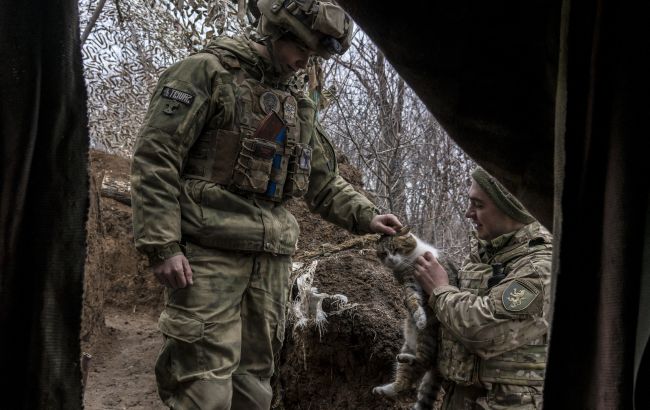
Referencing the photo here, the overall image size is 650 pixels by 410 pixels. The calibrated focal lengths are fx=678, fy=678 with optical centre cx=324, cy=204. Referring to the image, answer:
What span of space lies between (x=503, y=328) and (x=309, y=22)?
1879 mm

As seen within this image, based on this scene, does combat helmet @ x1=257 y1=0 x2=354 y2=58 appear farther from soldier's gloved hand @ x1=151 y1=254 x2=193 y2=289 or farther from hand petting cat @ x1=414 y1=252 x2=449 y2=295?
soldier's gloved hand @ x1=151 y1=254 x2=193 y2=289

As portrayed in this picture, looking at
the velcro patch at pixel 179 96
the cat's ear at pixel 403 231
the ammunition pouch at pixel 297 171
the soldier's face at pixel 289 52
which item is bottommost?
the cat's ear at pixel 403 231

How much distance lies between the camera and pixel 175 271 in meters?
3.38

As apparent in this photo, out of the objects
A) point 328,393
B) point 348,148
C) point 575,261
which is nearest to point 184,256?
point 328,393

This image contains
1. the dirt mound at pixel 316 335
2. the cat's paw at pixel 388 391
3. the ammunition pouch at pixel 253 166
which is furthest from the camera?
the dirt mound at pixel 316 335

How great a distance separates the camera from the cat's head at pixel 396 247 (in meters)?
3.64

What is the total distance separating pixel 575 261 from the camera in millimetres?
1095

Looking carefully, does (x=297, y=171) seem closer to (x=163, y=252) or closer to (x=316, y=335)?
(x=163, y=252)

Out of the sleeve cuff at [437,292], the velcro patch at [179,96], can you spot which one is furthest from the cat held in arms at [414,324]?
the velcro patch at [179,96]

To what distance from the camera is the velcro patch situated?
3469 mm

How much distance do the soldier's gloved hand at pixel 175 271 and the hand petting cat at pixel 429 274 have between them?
119 cm

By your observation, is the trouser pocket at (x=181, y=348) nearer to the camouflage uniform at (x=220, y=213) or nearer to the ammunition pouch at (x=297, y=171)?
the camouflage uniform at (x=220, y=213)

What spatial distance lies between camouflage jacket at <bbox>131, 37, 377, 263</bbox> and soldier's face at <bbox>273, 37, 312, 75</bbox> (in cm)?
8

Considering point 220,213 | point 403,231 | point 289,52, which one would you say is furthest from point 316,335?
point 289,52
